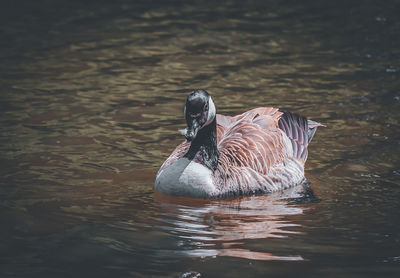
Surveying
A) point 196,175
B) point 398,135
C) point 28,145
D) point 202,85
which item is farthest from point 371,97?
point 28,145

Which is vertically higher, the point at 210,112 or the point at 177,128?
the point at 210,112

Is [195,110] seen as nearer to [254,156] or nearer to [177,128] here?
[254,156]

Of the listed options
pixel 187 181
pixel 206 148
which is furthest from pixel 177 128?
pixel 187 181

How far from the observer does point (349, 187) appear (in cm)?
1044

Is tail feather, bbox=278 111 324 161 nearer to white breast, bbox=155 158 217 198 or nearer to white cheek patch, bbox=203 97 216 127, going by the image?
white cheek patch, bbox=203 97 216 127

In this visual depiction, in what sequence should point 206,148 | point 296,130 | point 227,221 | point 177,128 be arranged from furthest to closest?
point 177,128, point 296,130, point 206,148, point 227,221

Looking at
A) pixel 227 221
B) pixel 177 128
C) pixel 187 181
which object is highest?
pixel 177 128

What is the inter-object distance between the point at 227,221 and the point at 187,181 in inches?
42.7

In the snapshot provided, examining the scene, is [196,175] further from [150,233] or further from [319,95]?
[319,95]

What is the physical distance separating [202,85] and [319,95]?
2.59m

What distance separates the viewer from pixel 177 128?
1323 cm

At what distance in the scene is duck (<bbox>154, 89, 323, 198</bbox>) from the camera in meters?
9.91

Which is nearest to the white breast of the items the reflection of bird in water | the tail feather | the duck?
the duck

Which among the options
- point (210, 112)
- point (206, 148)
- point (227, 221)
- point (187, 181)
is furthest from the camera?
point (206, 148)
